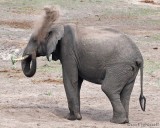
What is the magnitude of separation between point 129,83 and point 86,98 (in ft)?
6.71

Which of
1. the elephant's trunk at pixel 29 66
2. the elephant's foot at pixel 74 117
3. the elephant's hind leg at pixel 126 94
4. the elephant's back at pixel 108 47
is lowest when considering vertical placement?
the elephant's foot at pixel 74 117

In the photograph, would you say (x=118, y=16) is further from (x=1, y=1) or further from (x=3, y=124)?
(x=3, y=124)

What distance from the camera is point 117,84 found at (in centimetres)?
1130

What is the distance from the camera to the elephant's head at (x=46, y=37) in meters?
11.3

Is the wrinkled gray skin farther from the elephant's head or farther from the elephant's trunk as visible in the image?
the elephant's trunk

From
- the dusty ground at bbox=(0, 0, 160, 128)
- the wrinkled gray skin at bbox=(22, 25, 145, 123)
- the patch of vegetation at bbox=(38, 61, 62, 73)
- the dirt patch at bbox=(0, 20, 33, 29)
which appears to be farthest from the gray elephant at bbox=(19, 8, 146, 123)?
the dirt patch at bbox=(0, 20, 33, 29)

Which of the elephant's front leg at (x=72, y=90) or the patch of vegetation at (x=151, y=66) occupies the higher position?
the elephant's front leg at (x=72, y=90)

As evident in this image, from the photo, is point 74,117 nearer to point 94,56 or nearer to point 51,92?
point 94,56

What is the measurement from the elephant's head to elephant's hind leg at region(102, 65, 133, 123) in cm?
88

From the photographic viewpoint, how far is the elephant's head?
1132 centimetres

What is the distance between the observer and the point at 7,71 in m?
16.0

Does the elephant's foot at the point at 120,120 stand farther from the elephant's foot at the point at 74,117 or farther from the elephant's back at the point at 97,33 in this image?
the elephant's back at the point at 97,33

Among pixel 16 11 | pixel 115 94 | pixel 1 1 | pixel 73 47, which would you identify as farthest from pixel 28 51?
pixel 1 1

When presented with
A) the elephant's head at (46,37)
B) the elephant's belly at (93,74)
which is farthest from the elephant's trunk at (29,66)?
the elephant's belly at (93,74)
